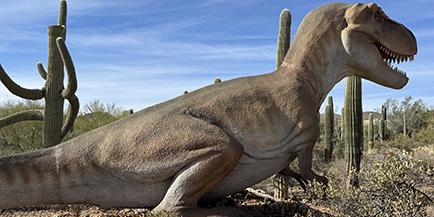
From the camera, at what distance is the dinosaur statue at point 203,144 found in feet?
15.7

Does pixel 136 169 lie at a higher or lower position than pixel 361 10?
lower

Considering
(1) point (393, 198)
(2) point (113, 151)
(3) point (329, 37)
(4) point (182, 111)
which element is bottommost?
(1) point (393, 198)

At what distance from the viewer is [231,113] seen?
5.05 m

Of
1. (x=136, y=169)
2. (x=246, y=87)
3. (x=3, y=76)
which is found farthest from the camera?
(x=3, y=76)

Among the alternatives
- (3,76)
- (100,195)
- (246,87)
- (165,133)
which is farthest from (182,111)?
(3,76)

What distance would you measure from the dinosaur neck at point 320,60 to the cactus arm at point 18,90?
24.0 ft

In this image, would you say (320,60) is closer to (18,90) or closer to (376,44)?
(376,44)

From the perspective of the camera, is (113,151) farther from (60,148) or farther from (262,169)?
(262,169)

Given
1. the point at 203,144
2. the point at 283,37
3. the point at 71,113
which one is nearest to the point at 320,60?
the point at 203,144

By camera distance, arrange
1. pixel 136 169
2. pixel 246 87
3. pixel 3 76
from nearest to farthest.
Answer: pixel 136 169
pixel 246 87
pixel 3 76

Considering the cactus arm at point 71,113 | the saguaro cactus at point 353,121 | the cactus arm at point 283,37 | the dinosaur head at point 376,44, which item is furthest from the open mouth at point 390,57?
the cactus arm at point 71,113

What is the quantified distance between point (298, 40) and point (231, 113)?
111 cm

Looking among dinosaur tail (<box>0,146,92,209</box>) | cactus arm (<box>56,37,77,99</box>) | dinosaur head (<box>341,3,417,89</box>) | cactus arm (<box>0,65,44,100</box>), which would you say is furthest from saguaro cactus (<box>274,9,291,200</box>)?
cactus arm (<box>0,65,44,100</box>)

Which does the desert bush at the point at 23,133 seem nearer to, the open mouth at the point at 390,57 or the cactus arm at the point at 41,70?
the cactus arm at the point at 41,70
